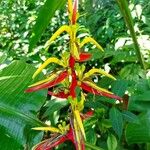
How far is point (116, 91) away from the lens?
1102 millimetres

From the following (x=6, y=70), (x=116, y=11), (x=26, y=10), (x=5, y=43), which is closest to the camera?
(x=6, y=70)

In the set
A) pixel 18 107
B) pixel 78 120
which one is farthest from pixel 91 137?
pixel 78 120

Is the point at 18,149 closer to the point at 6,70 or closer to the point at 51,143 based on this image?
the point at 6,70

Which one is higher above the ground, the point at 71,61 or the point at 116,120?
the point at 71,61

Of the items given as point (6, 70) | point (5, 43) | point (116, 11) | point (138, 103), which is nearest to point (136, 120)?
point (138, 103)

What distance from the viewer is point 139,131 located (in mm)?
1082

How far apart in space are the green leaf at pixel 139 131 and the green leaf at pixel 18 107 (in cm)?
22

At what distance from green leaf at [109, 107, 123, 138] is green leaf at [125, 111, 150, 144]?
6 cm

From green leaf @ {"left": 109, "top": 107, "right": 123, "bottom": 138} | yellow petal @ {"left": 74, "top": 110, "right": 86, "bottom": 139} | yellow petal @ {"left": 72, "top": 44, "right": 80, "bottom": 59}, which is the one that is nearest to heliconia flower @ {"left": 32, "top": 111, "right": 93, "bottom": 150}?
yellow petal @ {"left": 74, "top": 110, "right": 86, "bottom": 139}

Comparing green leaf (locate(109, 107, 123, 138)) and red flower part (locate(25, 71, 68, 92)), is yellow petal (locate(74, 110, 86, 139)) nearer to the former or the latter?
red flower part (locate(25, 71, 68, 92))

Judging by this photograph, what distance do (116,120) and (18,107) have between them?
0.88 ft

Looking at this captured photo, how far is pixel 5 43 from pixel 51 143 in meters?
1.99

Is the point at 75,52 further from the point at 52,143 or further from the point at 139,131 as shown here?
the point at 139,131

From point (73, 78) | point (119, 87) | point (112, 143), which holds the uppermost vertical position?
point (73, 78)
